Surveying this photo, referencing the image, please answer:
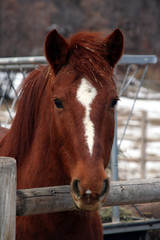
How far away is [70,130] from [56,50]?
1.71ft

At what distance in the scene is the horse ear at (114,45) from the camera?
2.12 meters

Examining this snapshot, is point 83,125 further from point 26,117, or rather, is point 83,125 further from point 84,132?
point 26,117

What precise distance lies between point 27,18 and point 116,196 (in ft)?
77.9

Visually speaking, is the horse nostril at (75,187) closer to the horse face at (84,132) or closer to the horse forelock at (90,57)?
the horse face at (84,132)

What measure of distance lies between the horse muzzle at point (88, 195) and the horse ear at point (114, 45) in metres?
0.82

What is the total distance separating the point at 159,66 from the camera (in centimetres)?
2827

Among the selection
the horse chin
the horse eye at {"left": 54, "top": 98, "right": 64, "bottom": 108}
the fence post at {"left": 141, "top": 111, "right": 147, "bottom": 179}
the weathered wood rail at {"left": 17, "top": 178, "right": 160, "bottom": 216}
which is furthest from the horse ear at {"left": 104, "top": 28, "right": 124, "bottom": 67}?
the fence post at {"left": 141, "top": 111, "right": 147, "bottom": 179}

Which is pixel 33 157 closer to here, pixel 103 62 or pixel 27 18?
pixel 103 62

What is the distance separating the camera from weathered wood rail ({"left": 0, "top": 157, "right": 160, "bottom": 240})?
1.59m

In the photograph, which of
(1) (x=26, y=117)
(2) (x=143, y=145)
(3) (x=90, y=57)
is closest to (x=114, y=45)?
(3) (x=90, y=57)

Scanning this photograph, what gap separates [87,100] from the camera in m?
1.84

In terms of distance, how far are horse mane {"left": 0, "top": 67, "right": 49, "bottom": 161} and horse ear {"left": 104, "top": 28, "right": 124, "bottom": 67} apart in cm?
45

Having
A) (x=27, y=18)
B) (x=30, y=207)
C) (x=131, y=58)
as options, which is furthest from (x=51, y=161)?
(x=27, y=18)

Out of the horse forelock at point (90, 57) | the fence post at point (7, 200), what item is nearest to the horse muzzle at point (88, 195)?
the fence post at point (7, 200)
